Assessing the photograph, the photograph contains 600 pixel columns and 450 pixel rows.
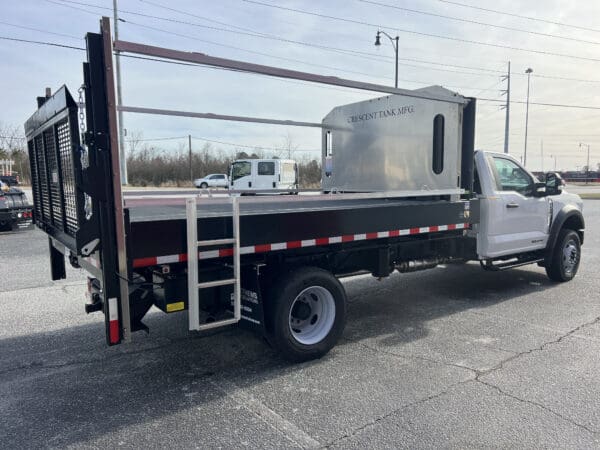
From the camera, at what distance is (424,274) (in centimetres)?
823

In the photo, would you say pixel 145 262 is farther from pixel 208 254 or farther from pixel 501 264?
pixel 501 264

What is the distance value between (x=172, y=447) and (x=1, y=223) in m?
12.5

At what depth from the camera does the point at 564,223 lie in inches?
288

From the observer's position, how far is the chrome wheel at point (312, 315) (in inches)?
170

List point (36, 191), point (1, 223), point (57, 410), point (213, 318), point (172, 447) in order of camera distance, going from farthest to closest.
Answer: point (1, 223) < point (36, 191) < point (213, 318) < point (57, 410) < point (172, 447)

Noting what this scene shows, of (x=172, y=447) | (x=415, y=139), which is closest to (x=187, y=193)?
(x=415, y=139)

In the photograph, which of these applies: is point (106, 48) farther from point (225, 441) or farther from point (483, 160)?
point (483, 160)

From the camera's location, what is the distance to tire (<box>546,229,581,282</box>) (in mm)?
7191

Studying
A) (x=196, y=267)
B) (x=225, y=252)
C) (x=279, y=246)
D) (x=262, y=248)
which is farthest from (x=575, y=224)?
(x=196, y=267)

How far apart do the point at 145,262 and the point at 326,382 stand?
173 cm

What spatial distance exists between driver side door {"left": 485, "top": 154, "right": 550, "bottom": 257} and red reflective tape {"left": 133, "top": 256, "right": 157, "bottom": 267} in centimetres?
435

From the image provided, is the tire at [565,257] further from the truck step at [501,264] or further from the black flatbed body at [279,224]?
the black flatbed body at [279,224]

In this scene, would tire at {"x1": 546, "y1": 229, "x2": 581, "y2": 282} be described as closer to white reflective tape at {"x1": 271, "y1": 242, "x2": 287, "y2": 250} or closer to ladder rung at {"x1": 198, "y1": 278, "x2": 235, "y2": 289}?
white reflective tape at {"x1": 271, "y1": 242, "x2": 287, "y2": 250}

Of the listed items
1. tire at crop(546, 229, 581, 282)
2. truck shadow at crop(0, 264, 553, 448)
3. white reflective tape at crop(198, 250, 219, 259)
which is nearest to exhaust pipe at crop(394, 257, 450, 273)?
truck shadow at crop(0, 264, 553, 448)
